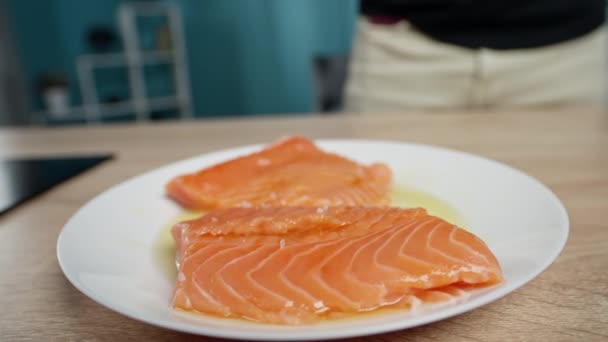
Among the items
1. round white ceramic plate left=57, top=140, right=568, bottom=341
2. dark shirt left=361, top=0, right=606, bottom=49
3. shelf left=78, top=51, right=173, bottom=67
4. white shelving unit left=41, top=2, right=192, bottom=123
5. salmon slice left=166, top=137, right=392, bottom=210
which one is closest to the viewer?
round white ceramic plate left=57, top=140, right=568, bottom=341

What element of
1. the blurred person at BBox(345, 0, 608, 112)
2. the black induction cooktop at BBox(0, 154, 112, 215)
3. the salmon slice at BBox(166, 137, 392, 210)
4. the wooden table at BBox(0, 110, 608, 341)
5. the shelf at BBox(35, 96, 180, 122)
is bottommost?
the shelf at BBox(35, 96, 180, 122)

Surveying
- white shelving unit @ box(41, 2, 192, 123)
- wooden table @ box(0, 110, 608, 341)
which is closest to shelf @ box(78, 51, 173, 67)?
white shelving unit @ box(41, 2, 192, 123)

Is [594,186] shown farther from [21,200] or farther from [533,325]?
[21,200]

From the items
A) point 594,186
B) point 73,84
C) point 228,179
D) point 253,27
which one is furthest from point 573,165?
point 73,84

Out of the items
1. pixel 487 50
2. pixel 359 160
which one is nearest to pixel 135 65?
pixel 487 50

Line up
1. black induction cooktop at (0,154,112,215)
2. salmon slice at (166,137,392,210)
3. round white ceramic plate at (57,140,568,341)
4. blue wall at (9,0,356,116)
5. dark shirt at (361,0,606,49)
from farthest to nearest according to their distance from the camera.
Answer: blue wall at (9,0,356,116), dark shirt at (361,0,606,49), black induction cooktop at (0,154,112,215), salmon slice at (166,137,392,210), round white ceramic plate at (57,140,568,341)

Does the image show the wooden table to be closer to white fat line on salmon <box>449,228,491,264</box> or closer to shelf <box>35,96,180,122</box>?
white fat line on salmon <box>449,228,491,264</box>

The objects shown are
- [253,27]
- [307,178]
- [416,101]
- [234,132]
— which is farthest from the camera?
[253,27]

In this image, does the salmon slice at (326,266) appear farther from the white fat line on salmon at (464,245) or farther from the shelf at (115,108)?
the shelf at (115,108)
